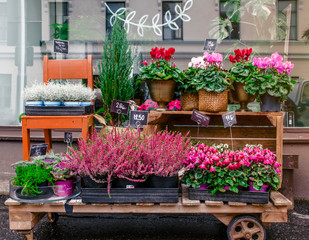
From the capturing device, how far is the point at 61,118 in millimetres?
3270

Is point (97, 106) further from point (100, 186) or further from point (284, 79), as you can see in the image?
point (284, 79)

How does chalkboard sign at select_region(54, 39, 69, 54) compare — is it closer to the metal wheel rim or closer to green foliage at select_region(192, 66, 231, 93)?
green foliage at select_region(192, 66, 231, 93)

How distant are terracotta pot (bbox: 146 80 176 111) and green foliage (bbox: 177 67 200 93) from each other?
0.24ft

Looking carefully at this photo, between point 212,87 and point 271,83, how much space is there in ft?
1.69

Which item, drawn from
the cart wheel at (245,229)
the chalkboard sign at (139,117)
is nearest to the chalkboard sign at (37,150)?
the chalkboard sign at (139,117)

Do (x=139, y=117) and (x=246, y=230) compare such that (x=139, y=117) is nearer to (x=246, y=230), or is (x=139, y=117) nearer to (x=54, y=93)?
(x=54, y=93)

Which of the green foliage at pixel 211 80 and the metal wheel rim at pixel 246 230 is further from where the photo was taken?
the green foliage at pixel 211 80

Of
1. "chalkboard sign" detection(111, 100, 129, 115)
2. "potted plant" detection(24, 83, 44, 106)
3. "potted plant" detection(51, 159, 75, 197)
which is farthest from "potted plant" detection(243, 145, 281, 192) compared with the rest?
"potted plant" detection(24, 83, 44, 106)

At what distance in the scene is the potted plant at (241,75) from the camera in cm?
304

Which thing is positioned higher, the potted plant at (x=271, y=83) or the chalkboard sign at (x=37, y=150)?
the potted plant at (x=271, y=83)

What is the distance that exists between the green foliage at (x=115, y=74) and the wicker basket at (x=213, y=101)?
52.2 inches

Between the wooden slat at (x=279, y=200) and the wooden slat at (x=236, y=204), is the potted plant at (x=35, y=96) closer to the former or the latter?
the wooden slat at (x=236, y=204)

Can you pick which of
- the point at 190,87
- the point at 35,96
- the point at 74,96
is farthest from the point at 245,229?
the point at 35,96

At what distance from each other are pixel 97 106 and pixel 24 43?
4.64 feet
